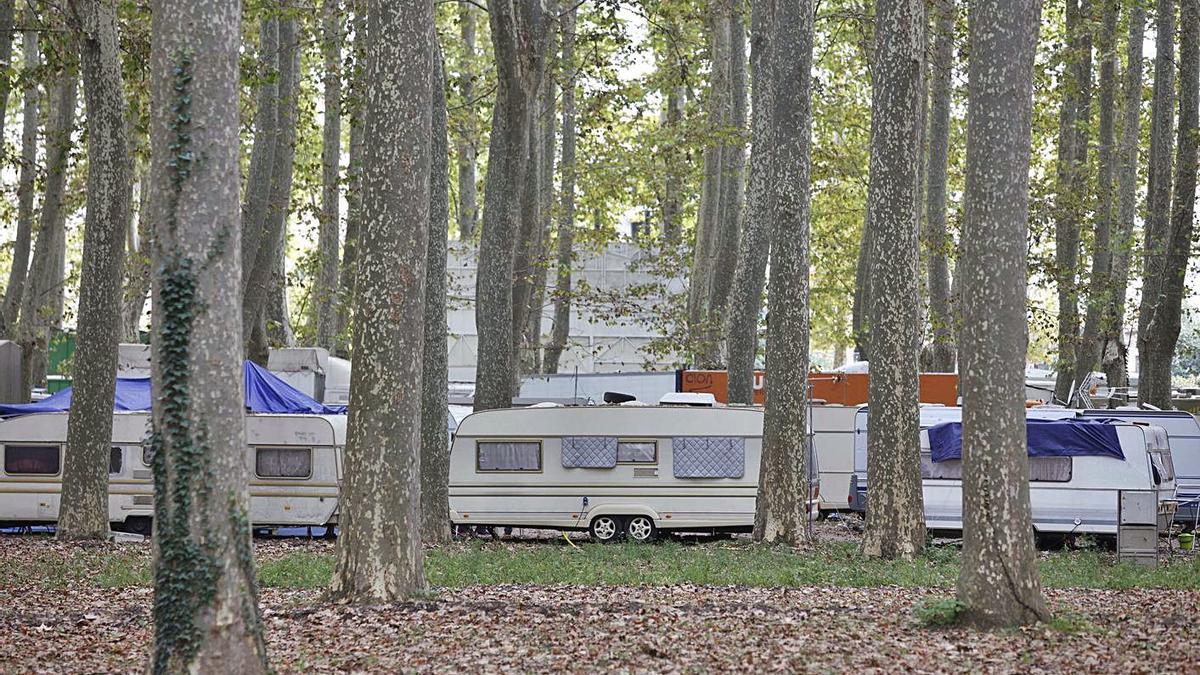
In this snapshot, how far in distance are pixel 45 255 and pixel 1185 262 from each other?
20523 millimetres

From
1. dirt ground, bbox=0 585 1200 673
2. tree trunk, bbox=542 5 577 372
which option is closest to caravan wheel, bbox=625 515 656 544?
dirt ground, bbox=0 585 1200 673

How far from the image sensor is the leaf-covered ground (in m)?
9.27

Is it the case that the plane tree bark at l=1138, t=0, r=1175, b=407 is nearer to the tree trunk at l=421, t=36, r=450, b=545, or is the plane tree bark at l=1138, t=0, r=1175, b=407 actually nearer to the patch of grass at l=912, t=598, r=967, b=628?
the tree trunk at l=421, t=36, r=450, b=545

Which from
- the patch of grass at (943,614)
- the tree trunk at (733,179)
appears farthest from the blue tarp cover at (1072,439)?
the patch of grass at (943,614)

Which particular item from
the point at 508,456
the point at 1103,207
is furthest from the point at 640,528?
the point at 1103,207

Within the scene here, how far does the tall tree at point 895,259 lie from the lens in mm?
15469

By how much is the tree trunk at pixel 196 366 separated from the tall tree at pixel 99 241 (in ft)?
32.2

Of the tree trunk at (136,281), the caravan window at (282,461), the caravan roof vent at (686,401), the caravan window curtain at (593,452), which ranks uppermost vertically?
Result: the tree trunk at (136,281)

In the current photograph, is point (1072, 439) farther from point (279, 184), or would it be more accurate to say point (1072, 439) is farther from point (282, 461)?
point (279, 184)

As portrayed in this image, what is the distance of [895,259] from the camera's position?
611 inches

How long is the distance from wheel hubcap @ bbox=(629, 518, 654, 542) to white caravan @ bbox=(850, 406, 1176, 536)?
168 inches

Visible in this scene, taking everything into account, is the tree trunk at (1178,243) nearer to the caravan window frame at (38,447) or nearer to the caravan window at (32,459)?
the caravan window frame at (38,447)

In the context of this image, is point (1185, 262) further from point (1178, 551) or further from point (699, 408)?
point (699, 408)

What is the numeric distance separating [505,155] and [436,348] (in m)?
3.19
